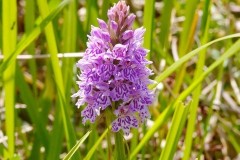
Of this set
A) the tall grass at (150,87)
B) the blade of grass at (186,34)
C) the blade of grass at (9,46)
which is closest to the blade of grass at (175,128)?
the tall grass at (150,87)

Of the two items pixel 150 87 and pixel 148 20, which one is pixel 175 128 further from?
pixel 148 20

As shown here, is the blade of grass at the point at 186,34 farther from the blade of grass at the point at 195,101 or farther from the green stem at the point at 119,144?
the green stem at the point at 119,144

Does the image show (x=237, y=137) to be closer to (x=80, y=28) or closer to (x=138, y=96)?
(x=80, y=28)

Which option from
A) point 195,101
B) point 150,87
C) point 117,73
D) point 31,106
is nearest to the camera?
point 117,73

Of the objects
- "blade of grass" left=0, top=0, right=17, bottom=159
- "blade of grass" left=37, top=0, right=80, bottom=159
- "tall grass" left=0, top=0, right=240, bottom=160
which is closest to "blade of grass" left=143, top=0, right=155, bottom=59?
"tall grass" left=0, top=0, right=240, bottom=160

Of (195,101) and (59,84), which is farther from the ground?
(59,84)

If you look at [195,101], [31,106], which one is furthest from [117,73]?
[31,106]

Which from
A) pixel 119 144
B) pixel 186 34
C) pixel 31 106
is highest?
pixel 186 34
